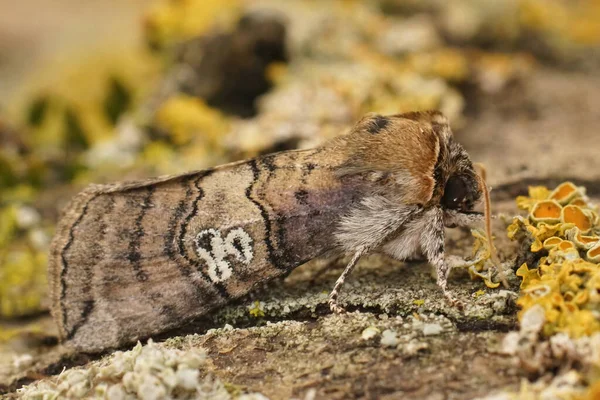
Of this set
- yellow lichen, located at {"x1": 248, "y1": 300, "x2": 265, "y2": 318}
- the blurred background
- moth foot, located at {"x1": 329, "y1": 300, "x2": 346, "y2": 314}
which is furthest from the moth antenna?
the blurred background

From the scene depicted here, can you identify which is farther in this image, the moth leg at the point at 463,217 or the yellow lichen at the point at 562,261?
the moth leg at the point at 463,217

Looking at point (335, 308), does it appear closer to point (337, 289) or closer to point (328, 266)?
point (337, 289)

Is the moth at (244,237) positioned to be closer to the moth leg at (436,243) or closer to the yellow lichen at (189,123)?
the moth leg at (436,243)

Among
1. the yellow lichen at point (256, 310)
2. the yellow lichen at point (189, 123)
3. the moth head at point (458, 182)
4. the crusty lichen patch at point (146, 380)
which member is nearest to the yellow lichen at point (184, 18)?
the yellow lichen at point (189, 123)

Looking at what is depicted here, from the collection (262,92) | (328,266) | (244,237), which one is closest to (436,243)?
(328,266)

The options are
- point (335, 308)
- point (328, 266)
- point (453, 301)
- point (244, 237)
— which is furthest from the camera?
point (328, 266)

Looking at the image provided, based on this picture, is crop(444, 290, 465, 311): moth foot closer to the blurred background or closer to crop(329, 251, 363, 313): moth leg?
crop(329, 251, 363, 313): moth leg
